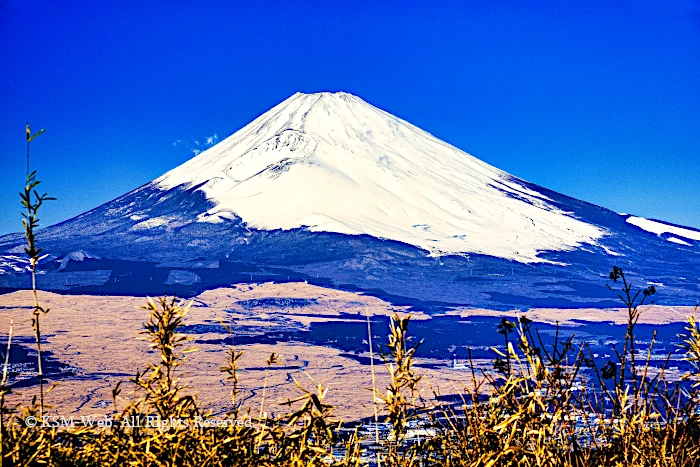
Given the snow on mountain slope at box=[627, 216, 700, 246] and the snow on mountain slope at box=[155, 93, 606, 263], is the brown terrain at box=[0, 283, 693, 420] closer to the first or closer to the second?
the snow on mountain slope at box=[155, 93, 606, 263]

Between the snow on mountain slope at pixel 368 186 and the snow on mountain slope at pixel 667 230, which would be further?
the snow on mountain slope at pixel 667 230

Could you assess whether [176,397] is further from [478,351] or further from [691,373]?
[478,351]

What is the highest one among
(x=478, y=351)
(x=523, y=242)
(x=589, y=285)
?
(x=523, y=242)

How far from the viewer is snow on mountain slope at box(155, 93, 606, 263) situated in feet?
213

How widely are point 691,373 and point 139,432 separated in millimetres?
1465

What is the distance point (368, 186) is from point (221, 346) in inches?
1709

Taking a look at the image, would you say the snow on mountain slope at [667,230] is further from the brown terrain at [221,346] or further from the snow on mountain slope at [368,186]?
the brown terrain at [221,346]

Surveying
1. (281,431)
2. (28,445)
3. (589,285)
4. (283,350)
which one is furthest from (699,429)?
(589,285)

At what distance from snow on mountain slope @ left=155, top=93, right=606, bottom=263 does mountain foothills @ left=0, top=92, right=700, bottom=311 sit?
0.23 metres

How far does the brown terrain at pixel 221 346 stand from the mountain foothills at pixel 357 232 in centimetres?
301

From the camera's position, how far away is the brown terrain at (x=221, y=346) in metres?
22.8

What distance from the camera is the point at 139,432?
174 centimetres

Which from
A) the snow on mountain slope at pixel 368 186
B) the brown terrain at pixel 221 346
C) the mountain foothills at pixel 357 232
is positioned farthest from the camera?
the snow on mountain slope at pixel 368 186

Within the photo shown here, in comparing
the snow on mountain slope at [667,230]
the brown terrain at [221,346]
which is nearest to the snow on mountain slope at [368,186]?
the snow on mountain slope at [667,230]
